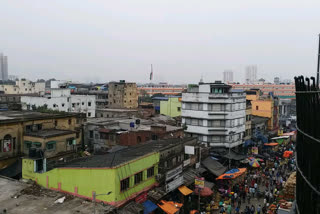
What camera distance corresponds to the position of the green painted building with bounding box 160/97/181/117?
75.4 metres

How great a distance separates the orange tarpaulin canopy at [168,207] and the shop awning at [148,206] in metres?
0.75

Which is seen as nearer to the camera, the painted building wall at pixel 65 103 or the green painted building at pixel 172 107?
the painted building wall at pixel 65 103

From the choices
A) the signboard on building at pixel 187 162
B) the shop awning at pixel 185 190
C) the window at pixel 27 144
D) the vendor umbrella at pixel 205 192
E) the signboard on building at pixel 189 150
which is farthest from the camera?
the signboard on building at pixel 187 162

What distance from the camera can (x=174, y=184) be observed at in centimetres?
2936

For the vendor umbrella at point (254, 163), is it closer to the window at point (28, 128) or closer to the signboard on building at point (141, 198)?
the signboard on building at point (141, 198)

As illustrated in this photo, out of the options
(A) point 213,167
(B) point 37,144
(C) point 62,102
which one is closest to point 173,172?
(A) point 213,167

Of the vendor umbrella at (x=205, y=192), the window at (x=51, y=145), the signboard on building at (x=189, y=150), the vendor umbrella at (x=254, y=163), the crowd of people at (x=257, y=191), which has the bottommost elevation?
the crowd of people at (x=257, y=191)

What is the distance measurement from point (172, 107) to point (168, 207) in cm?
5176

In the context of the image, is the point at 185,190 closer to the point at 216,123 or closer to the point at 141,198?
the point at 141,198

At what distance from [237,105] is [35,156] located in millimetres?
37277

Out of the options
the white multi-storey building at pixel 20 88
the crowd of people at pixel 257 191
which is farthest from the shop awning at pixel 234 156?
the white multi-storey building at pixel 20 88

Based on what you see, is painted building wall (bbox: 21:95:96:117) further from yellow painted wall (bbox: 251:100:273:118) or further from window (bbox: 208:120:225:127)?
yellow painted wall (bbox: 251:100:273:118)

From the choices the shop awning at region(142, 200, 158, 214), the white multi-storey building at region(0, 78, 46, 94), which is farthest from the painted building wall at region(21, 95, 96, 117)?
the white multi-storey building at region(0, 78, 46, 94)

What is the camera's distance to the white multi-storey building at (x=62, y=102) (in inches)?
2699
